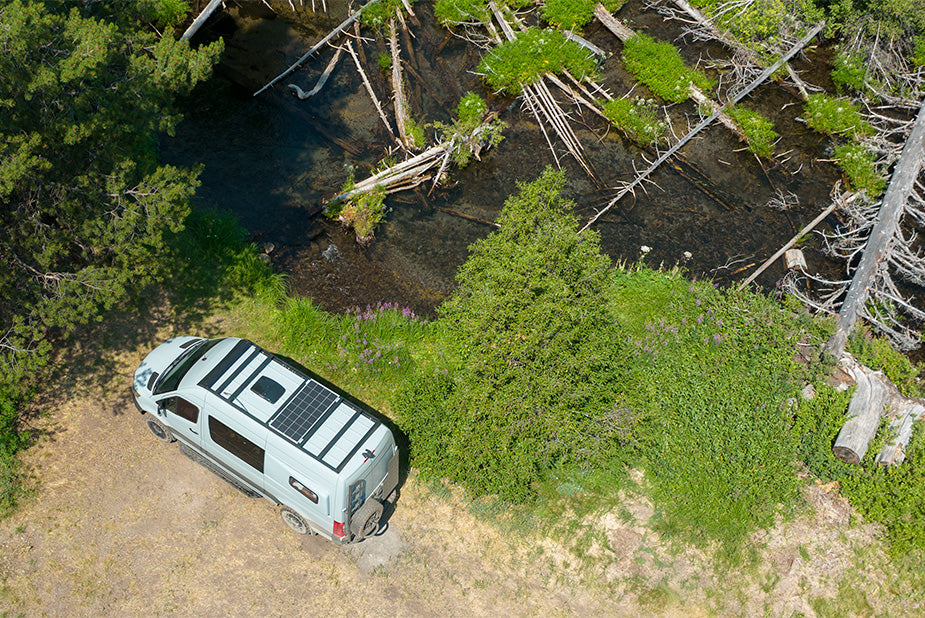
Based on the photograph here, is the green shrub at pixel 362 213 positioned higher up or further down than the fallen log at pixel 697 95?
further down

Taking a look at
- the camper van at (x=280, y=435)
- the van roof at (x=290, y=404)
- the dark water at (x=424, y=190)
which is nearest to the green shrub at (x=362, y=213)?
the dark water at (x=424, y=190)

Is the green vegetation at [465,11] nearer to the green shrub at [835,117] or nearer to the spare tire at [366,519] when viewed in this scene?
the green shrub at [835,117]

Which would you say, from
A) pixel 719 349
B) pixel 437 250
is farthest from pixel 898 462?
pixel 437 250

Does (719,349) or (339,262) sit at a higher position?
(719,349)

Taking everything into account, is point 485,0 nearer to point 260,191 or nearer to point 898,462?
point 260,191

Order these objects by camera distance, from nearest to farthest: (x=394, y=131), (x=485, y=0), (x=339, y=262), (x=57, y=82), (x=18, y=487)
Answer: (x=57, y=82)
(x=18, y=487)
(x=339, y=262)
(x=394, y=131)
(x=485, y=0)

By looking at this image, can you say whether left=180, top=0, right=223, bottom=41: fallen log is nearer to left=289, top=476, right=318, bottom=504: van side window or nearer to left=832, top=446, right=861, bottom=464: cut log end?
left=289, top=476, right=318, bottom=504: van side window

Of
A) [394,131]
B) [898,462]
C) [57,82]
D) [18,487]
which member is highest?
[57,82]
